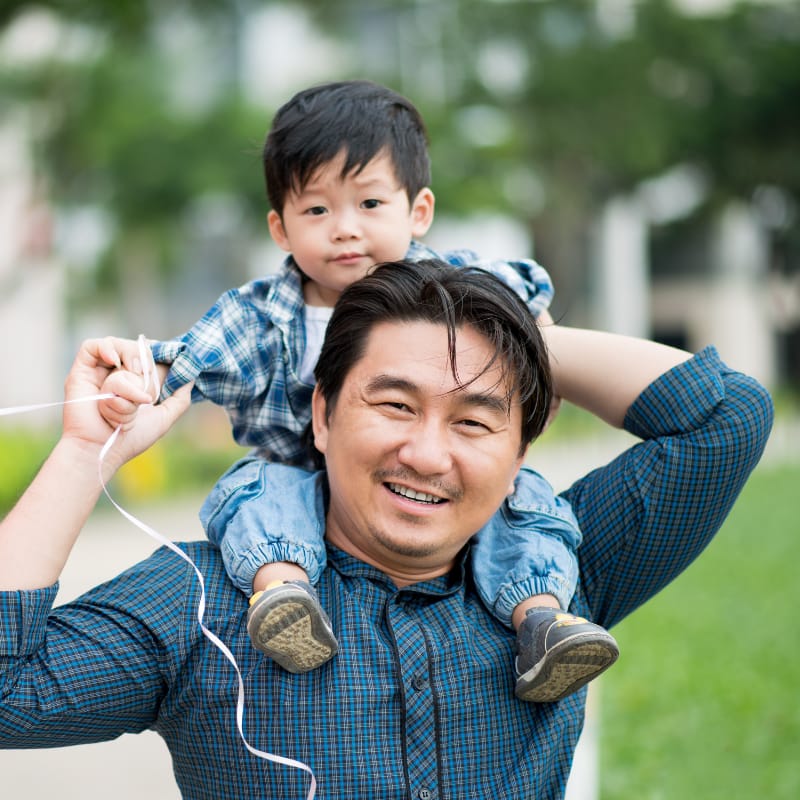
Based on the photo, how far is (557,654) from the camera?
78.8 inches

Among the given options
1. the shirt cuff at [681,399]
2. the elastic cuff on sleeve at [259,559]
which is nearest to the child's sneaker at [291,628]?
the elastic cuff on sleeve at [259,559]

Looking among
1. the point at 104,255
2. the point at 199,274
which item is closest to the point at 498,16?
the point at 104,255

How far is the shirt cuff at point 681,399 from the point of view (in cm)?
231

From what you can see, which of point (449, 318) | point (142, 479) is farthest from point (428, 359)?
point (142, 479)

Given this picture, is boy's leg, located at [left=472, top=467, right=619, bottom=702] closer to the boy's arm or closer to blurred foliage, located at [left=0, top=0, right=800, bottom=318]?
the boy's arm

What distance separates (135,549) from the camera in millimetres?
10234

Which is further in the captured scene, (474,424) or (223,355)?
(223,355)

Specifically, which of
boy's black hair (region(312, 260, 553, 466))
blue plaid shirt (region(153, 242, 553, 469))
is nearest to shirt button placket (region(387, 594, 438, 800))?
boy's black hair (region(312, 260, 553, 466))

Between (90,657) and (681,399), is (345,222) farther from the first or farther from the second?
(90,657)

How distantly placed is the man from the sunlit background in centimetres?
946

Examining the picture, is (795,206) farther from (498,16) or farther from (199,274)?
(199,274)

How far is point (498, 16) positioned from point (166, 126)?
650cm

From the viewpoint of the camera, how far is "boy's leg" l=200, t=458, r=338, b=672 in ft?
6.51

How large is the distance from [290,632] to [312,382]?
0.68 metres
